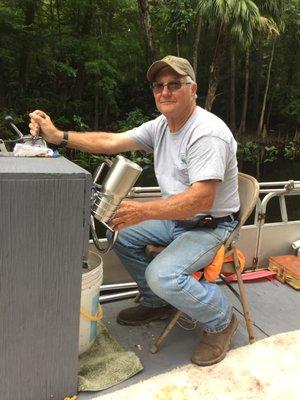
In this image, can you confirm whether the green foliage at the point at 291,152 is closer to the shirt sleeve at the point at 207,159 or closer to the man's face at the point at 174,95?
the man's face at the point at 174,95

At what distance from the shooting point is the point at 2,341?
1.74 meters

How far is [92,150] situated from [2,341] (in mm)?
1339

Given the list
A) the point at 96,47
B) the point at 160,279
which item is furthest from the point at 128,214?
the point at 96,47

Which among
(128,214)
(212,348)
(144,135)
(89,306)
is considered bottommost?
(212,348)

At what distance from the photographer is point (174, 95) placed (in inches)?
91.6

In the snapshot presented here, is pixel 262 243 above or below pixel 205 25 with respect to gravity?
below

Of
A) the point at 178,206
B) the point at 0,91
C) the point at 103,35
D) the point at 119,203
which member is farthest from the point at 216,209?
the point at 103,35

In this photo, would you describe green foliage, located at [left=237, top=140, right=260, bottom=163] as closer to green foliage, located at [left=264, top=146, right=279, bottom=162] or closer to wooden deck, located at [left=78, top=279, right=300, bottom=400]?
green foliage, located at [left=264, top=146, right=279, bottom=162]

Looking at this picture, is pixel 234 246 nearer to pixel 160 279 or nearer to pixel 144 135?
pixel 160 279

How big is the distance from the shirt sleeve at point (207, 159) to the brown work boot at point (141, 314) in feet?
3.13

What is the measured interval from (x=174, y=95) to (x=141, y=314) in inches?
52.0

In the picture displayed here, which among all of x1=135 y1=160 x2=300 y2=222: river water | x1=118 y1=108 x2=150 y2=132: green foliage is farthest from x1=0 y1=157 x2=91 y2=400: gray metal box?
x1=118 y1=108 x2=150 y2=132: green foliage

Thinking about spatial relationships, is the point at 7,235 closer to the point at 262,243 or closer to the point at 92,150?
the point at 92,150

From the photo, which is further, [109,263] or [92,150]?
[109,263]
